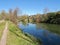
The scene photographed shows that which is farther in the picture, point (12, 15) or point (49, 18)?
point (49, 18)

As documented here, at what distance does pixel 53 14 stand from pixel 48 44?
266ft

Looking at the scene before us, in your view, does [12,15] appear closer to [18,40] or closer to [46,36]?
[46,36]

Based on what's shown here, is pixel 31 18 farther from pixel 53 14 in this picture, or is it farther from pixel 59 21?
pixel 59 21

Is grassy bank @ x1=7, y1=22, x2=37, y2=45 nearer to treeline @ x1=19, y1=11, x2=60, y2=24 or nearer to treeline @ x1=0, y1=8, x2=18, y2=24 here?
treeline @ x1=0, y1=8, x2=18, y2=24

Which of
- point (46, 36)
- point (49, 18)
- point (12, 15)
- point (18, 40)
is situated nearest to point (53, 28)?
point (12, 15)

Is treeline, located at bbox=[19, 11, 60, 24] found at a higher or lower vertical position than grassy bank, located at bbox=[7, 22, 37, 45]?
lower

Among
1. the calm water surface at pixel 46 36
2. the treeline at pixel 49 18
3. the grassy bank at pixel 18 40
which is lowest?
the treeline at pixel 49 18

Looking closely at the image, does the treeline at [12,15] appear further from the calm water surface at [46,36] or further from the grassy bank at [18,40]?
the grassy bank at [18,40]

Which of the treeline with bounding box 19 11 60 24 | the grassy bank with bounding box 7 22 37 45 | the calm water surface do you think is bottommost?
the treeline with bounding box 19 11 60 24

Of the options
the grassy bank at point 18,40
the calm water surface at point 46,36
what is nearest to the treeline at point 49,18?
the calm water surface at point 46,36

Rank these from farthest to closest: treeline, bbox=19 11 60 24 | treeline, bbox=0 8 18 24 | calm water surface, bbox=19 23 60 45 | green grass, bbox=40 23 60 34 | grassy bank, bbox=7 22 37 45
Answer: treeline, bbox=19 11 60 24 → treeline, bbox=0 8 18 24 → green grass, bbox=40 23 60 34 → calm water surface, bbox=19 23 60 45 → grassy bank, bbox=7 22 37 45

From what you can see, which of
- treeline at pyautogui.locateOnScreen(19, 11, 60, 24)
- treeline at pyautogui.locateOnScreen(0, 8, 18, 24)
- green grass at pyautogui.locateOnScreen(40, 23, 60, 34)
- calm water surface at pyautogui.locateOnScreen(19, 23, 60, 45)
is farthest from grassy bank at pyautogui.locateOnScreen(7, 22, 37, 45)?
treeline at pyautogui.locateOnScreen(19, 11, 60, 24)

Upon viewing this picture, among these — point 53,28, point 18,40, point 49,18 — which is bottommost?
point 49,18

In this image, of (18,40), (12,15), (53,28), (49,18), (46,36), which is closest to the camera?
(18,40)
